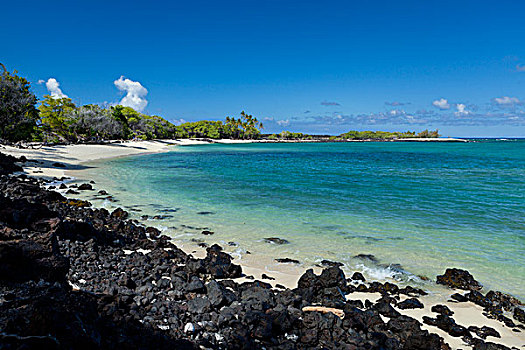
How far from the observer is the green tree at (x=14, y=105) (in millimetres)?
36969

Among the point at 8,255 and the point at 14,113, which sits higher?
the point at 14,113

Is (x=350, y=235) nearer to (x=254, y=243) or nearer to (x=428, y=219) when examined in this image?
(x=254, y=243)

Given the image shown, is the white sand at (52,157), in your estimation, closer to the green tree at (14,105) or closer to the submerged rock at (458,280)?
the green tree at (14,105)

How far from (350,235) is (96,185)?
20392 mm

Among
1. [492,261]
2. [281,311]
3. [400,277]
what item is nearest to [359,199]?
[492,261]

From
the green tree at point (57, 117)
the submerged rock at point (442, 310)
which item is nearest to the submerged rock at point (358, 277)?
the submerged rock at point (442, 310)

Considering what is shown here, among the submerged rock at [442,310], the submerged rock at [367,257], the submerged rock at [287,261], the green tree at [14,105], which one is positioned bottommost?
the submerged rock at [367,257]

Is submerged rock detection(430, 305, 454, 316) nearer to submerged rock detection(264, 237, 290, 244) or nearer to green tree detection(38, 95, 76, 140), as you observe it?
submerged rock detection(264, 237, 290, 244)

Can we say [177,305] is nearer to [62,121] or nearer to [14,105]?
[14,105]

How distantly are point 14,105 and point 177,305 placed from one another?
42.4 meters

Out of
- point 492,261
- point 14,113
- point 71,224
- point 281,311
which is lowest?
point 492,261

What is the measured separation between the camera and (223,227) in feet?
48.2

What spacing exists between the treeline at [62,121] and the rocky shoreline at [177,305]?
37.4m

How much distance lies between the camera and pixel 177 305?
637 centimetres
